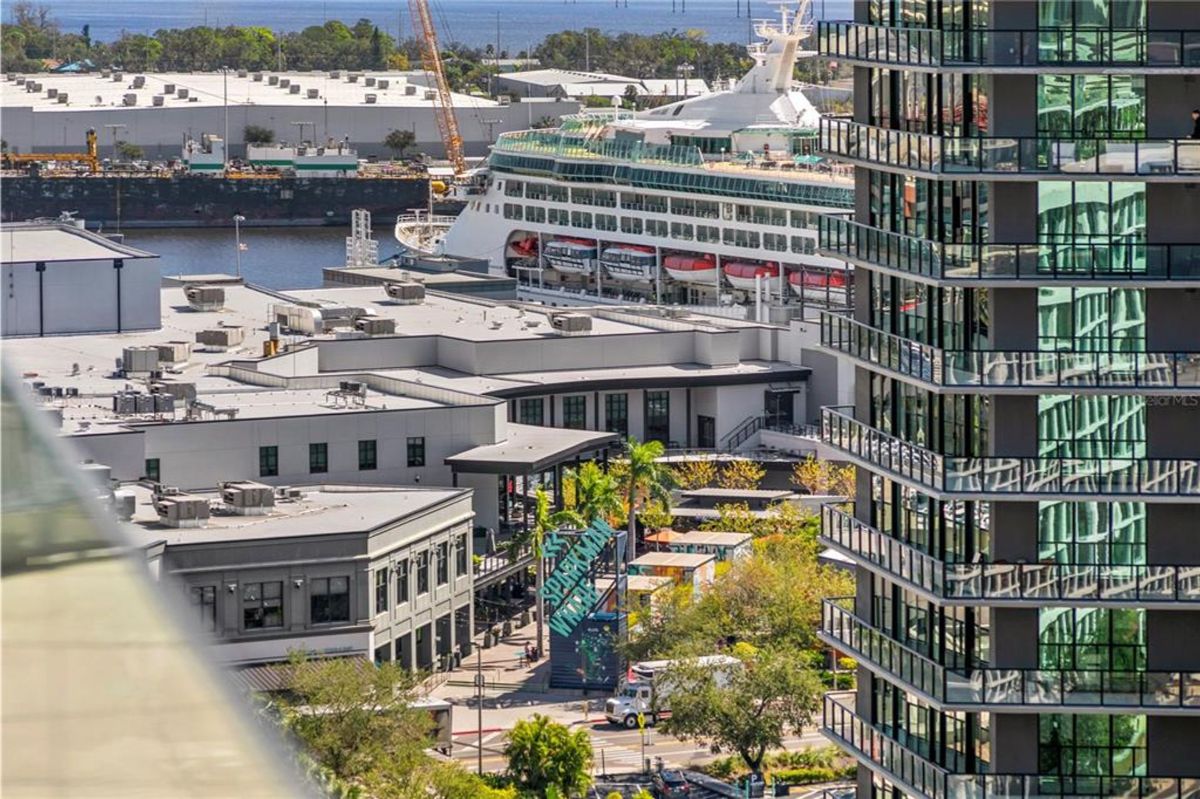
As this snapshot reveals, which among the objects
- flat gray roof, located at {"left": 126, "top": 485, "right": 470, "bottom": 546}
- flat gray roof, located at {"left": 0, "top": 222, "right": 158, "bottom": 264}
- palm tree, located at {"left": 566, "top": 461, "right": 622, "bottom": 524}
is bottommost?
palm tree, located at {"left": 566, "top": 461, "right": 622, "bottom": 524}

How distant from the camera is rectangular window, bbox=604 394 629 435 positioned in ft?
174

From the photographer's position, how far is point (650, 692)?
33.5 meters

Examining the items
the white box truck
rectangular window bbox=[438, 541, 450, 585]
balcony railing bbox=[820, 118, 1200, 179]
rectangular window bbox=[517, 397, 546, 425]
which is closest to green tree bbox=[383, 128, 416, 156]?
rectangular window bbox=[517, 397, 546, 425]

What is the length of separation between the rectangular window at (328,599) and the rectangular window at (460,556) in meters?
3.98

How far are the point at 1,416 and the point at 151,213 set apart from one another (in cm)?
12750

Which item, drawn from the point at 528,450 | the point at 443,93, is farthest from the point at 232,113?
the point at 528,450

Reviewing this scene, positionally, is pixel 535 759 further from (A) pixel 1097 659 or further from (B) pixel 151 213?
(B) pixel 151 213

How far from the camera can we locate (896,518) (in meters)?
16.4

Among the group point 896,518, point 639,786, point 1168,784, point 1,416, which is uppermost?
point 1,416

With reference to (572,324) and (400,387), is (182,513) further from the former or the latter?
(572,324)

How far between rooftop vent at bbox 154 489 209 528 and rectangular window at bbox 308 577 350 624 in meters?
1.83

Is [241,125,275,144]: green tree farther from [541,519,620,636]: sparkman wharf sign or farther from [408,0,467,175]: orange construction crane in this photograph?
[541,519,620,636]: sparkman wharf sign

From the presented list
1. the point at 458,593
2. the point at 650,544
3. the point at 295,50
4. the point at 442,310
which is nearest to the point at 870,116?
Answer: the point at 458,593

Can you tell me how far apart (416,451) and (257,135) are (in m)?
96.3
